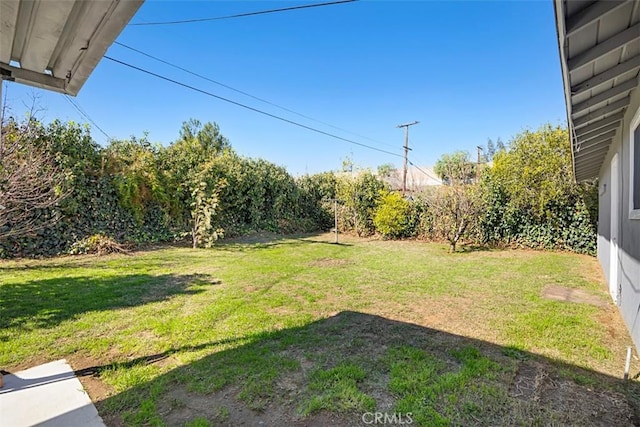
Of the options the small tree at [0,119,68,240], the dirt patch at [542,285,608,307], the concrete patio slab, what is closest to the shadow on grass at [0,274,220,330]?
the concrete patio slab

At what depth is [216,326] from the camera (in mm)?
3693

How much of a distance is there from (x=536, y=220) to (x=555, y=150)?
2128 millimetres

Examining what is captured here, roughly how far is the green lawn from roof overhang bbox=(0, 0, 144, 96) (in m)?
2.52

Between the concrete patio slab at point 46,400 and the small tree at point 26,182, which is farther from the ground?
the small tree at point 26,182

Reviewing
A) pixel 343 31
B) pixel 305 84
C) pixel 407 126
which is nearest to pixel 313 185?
pixel 305 84

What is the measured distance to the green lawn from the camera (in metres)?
2.23

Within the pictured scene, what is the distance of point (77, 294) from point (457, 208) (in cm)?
943

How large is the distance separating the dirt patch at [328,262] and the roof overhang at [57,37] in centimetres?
563

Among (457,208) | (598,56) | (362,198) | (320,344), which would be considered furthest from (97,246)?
(457,208)

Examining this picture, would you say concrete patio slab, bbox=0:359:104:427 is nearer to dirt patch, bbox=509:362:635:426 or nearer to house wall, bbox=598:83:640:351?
dirt patch, bbox=509:362:635:426

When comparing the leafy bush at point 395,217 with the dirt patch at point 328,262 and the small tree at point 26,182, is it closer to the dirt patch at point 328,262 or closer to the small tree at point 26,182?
the dirt patch at point 328,262

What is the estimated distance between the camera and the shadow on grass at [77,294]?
3837mm

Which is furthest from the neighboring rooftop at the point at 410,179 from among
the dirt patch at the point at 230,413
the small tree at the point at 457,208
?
the dirt patch at the point at 230,413

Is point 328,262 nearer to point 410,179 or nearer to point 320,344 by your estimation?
point 320,344
